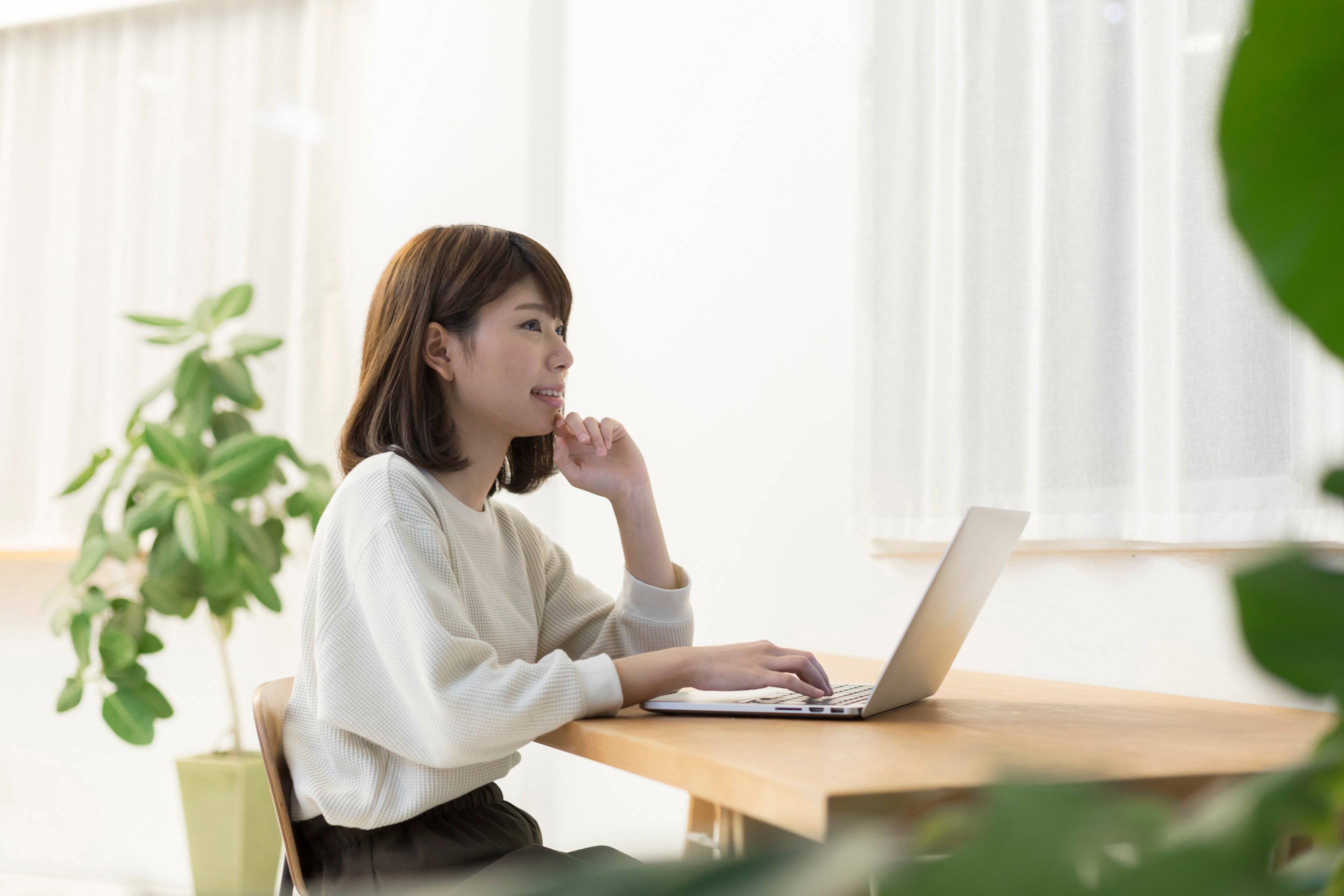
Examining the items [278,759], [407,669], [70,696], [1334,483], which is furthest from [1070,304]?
[70,696]

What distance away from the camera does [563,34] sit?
118 inches

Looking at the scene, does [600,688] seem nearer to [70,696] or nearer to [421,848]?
[421,848]

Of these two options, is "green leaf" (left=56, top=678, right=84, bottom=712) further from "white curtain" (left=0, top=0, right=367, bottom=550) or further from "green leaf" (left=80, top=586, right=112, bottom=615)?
"white curtain" (left=0, top=0, right=367, bottom=550)

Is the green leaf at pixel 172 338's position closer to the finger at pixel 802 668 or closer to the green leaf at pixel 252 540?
the green leaf at pixel 252 540

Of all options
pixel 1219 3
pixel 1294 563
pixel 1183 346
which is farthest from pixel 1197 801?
pixel 1219 3

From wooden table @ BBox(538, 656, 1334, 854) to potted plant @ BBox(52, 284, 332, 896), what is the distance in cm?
165

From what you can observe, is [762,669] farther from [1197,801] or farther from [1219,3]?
[1219,3]

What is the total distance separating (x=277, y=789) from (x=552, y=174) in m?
2.12

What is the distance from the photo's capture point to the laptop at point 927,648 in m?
1.00

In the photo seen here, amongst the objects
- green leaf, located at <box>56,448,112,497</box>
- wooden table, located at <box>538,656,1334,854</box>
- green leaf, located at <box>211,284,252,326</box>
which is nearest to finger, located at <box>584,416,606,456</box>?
wooden table, located at <box>538,656,1334,854</box>

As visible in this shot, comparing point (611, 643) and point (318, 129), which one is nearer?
point (611, 643)

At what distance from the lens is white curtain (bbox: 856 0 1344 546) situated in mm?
1507

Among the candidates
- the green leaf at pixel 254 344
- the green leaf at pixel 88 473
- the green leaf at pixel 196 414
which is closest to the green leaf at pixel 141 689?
the green leaf at pixel 88 473

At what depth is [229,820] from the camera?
8.12ft
